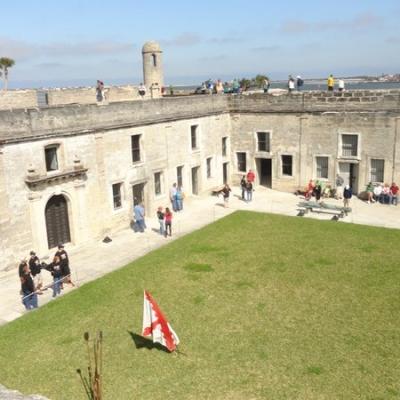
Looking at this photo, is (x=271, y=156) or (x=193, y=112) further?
(x=271, y=156)

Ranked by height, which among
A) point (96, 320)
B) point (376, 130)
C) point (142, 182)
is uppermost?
point (376, 130)

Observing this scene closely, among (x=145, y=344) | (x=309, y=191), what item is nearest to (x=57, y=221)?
(x=145, y=344)

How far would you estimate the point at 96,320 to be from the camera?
48.1 feet

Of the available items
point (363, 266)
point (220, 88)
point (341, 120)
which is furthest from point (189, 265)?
point (220, 88)

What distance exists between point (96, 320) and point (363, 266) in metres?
9.43

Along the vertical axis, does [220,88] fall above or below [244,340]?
above

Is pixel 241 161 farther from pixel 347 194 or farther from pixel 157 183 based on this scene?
pixel 347 194

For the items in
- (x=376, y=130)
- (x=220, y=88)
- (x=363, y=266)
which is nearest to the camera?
(x=363, y=266)

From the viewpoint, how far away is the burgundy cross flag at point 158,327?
40.7ft

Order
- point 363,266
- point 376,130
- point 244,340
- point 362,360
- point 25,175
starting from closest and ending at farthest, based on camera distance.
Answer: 1. point 362,360
2. point 244,340
3. point 363,266
4. point 25,175
5. point 376,130

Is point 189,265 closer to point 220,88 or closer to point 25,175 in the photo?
point 25,175

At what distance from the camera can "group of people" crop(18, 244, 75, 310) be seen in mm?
15695

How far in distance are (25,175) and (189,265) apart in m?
7.29

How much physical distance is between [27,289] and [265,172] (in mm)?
20321
